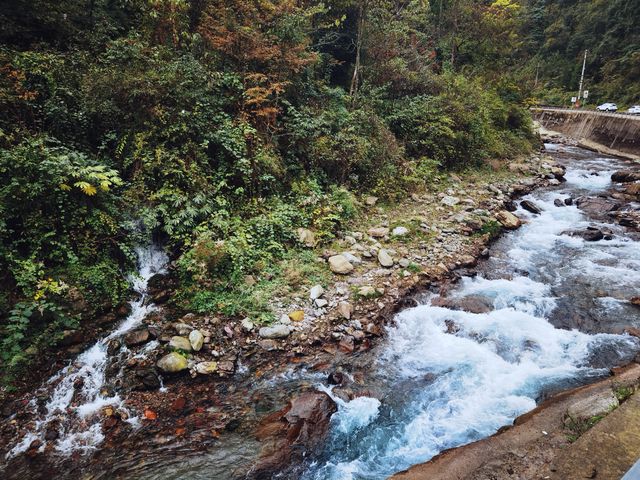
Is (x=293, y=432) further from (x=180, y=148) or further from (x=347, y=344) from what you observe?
(x=180, y=148)

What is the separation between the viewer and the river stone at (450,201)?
431 inches

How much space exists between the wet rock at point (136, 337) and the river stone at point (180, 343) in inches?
17.6

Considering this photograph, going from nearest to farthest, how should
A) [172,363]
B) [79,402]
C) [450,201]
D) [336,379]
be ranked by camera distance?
[79,402]
[172,363]
[336,379]
[450,201]

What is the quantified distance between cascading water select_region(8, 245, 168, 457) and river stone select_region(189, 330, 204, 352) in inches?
43.3

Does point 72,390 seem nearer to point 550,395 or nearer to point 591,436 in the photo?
point 591,436

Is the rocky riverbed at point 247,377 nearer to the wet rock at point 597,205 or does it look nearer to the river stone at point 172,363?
the river stone at point 172,363

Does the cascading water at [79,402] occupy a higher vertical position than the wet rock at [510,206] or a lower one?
lower

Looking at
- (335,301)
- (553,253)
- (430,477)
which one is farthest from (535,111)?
(430,477)

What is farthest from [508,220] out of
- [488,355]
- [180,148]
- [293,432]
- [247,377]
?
[180,148]

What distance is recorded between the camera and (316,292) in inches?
267

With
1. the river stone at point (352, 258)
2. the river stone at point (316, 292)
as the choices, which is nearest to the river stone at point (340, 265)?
the river stone at point (352, 258)

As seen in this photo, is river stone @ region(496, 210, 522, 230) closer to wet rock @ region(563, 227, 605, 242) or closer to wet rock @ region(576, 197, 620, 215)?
wet rock @ region(563, 227, 605, 242)

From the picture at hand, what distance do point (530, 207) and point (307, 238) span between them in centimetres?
845

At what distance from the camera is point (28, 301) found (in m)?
5.08
